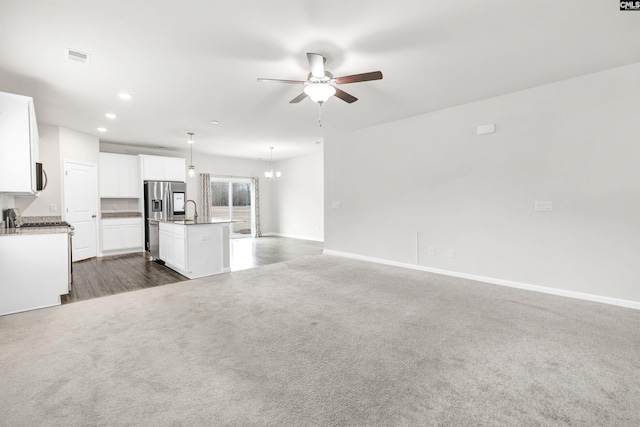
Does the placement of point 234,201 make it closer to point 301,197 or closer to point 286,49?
point 301,197

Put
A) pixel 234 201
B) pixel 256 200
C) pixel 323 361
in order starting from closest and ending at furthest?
pixel 323 361 < pixel 234 201 < pixel 256 200

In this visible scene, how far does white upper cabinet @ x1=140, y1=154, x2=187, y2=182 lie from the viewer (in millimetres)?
7363

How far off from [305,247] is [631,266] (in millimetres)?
6103

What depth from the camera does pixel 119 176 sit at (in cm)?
715

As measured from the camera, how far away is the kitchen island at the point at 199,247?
472 cm

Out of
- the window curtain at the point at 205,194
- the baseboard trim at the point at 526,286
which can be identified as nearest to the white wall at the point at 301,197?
the window curtain at the point at 205,194

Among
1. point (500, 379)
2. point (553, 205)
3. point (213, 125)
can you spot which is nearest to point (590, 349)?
point (500, 379)

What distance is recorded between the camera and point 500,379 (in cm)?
200

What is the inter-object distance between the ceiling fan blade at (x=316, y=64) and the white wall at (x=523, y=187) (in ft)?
9.72

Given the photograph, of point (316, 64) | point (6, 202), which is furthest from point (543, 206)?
point (6, 202)

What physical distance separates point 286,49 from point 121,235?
21.7 ft

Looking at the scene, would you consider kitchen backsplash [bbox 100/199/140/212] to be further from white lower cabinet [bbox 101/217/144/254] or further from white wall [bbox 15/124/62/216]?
white wall [bbox 15/124/62/216]

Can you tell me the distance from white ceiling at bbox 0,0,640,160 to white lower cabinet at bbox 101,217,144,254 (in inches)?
117

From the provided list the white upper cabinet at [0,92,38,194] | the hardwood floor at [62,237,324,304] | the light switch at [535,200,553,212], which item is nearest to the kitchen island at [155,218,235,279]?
the hardwood floor at [62,237,324,304]
